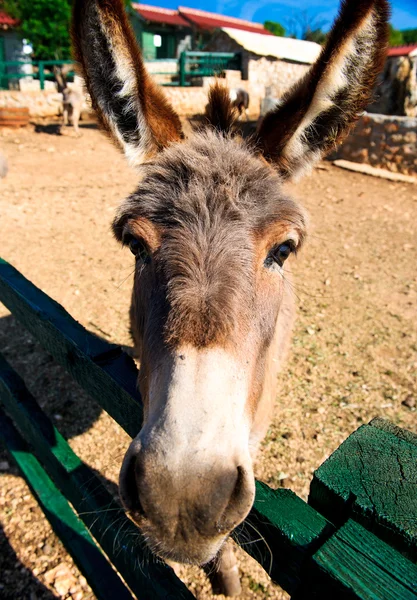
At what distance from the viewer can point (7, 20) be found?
34219mm

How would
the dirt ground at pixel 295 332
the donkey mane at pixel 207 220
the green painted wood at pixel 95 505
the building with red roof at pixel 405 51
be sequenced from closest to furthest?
1. the donkey mane at pixel 207 220
2. the green painted wood at pixel 95 505
3. the dirt ground at pixel 295 332
4. the building with red roof at pixel 405 51

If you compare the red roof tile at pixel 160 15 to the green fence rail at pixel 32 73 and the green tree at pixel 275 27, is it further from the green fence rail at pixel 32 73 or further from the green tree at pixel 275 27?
the green tree at pixel 275 27

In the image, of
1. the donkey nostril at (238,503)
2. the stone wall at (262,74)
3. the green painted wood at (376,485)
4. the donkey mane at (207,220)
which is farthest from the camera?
the stone wall at (262,74)

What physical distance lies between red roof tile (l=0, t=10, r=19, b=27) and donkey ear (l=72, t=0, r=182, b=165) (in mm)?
40238

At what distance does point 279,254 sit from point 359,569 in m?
1.53

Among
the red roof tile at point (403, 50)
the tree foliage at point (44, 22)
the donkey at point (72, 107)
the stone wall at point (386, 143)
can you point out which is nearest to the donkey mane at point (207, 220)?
the stone wall at point (386, 143)

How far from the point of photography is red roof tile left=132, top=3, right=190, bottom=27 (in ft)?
135

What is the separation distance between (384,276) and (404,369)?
Answer: 251 centimetres

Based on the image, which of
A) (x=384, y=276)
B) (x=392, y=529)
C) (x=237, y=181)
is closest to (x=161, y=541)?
(x=392, y=529)

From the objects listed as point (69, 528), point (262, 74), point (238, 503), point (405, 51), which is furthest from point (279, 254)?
point (405, 51)

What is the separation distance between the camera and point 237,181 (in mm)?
2154

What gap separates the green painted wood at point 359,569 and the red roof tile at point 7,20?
4278 cm

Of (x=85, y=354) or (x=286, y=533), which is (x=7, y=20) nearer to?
(x=85, y=354)

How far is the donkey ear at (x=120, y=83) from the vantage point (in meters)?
2.18
